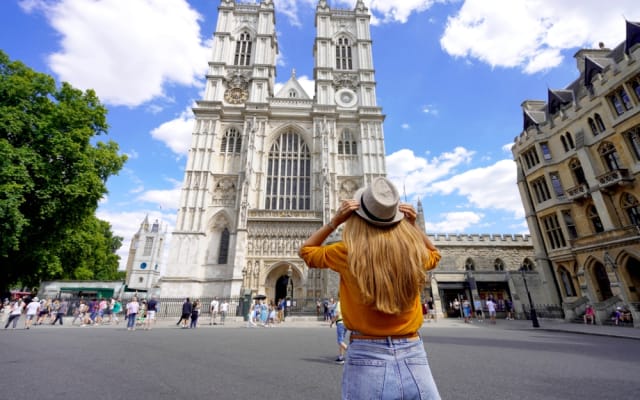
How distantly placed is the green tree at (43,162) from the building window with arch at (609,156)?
26513 mm

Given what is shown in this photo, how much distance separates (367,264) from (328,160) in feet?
84.5

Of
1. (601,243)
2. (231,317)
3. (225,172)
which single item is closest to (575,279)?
(601,243)

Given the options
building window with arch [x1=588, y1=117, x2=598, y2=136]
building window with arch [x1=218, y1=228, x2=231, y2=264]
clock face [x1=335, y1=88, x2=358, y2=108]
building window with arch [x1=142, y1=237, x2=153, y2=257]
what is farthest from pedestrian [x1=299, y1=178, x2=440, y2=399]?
building window with arch [x1=142, y1=237, x2=153, y2=257]

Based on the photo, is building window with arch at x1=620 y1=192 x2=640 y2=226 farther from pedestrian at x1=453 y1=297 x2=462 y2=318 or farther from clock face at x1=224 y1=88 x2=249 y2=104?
clock face at x1=224 y1=88 x2=249 y2=104

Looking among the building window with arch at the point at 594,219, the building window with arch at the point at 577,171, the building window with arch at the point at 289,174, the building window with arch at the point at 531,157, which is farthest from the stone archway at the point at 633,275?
the building window with arch at the point at 289,174

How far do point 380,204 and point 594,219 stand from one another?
20.6 metres

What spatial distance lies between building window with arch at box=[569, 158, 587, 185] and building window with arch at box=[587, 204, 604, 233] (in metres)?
1.59

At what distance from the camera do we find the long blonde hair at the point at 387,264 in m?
1.29

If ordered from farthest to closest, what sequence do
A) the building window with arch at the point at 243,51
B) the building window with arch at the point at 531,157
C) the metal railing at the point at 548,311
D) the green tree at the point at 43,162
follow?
the building window with arch at the point at 243,51, the building window with arch at the point at 531,157, the metal railing at the point at 548,311, the green tree at the point at 43,162

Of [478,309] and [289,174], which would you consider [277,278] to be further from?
[478,309]

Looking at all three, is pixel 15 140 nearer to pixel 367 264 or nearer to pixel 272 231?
pixel 272 231

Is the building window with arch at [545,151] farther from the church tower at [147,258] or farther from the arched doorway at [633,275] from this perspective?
the church tower at [147,258]

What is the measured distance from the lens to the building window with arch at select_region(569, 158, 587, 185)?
16.5 meters

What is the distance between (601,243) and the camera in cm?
1418
